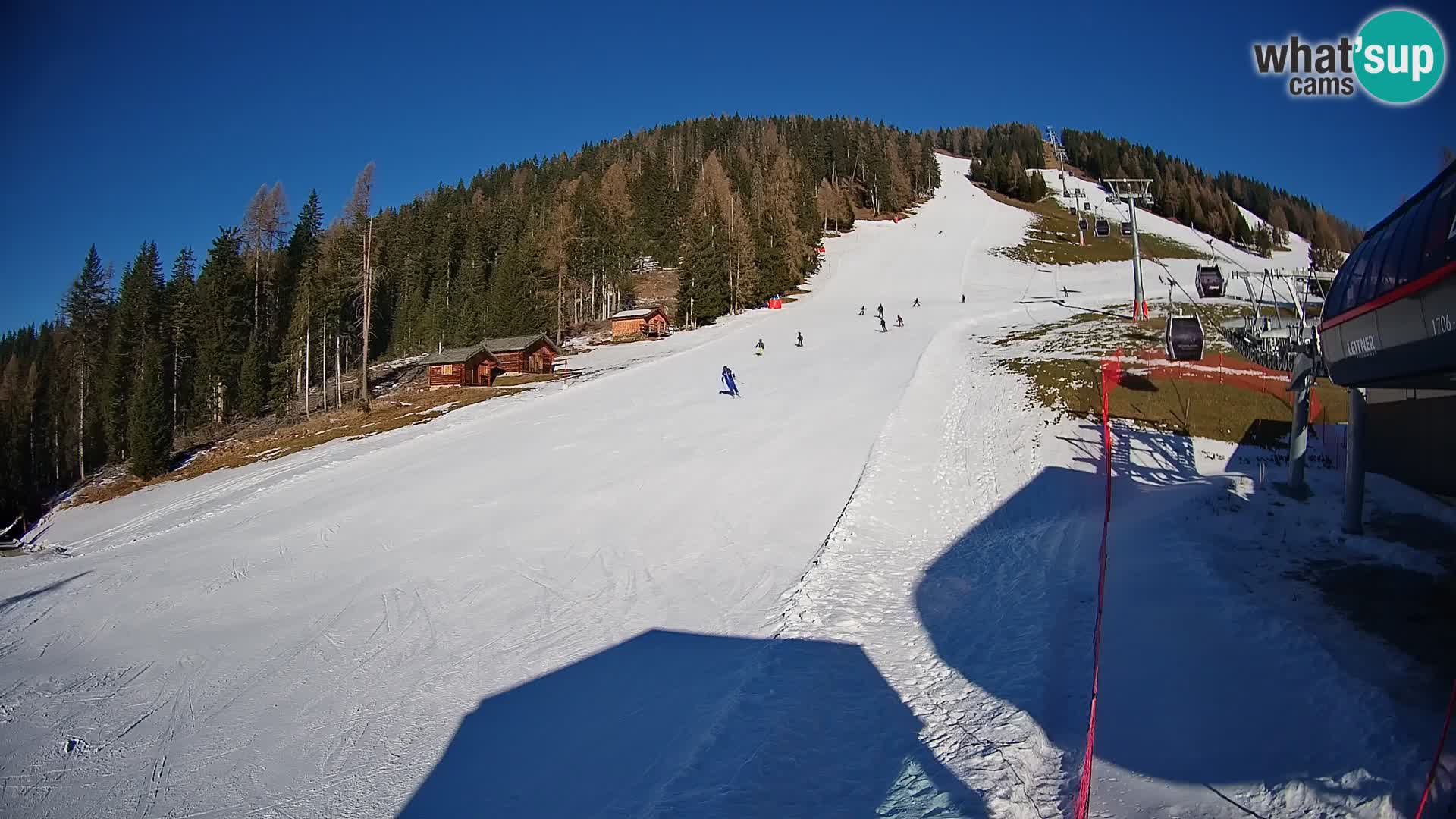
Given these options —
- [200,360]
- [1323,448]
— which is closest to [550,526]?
[1323,448]

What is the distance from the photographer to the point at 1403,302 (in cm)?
726

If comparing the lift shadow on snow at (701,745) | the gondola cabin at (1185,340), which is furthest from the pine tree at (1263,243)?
the lift shadow on snow at (701,745)

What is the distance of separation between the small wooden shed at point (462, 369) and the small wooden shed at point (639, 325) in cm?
1264

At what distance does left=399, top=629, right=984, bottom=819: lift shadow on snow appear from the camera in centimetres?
630

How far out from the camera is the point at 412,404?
41.0m

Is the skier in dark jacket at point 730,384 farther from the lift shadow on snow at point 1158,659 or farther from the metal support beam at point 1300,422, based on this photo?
the metal support beam at point 1300,422

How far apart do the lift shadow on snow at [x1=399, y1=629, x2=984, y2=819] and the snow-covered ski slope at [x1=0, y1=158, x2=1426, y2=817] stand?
0.13ft

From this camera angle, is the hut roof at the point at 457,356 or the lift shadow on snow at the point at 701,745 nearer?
the lift shadow on snow at the point at 701,745

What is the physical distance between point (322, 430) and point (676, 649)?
36350 millimetres

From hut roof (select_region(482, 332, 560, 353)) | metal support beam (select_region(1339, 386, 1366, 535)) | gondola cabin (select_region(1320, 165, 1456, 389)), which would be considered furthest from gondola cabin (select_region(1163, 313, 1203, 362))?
hut roof (select_region(482, 332, 560, 353))

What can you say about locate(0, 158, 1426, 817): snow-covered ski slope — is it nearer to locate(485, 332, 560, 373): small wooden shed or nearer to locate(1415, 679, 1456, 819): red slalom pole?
locate(1415, 679, 1456, 819): red slalom pole

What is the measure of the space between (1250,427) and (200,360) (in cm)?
6980

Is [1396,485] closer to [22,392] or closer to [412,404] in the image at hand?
[412,404]

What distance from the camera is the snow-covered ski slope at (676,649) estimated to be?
6340 mm
